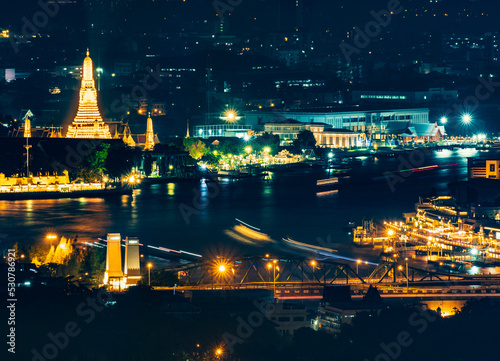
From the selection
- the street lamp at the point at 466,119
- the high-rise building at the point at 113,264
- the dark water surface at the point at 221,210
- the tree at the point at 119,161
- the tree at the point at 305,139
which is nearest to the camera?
the high-rise building at the point at 113,264

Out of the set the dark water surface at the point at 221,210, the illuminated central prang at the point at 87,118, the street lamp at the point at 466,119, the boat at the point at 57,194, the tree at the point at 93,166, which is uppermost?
the illuminated central prang at the point at 87,118

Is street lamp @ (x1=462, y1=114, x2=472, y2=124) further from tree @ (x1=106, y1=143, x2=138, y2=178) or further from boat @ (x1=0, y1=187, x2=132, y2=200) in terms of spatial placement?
boat @ (x1=0, y1=187, x2=132, y2=200)

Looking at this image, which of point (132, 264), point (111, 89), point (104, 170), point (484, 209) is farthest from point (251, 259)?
point (111, 89)

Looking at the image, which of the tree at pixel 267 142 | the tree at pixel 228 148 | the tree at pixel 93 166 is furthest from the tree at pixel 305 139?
the tree at pixel 93 166

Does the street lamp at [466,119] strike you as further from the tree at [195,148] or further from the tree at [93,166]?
the tree at [93,166]

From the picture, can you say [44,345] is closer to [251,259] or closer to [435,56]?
[251,259]

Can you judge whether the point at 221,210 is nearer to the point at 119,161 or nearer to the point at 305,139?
the point at 119,161

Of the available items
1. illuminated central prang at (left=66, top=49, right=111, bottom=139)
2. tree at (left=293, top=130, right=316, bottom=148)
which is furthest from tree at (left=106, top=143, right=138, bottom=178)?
tree at (left=293, top=130, right=316, bottom=148)
